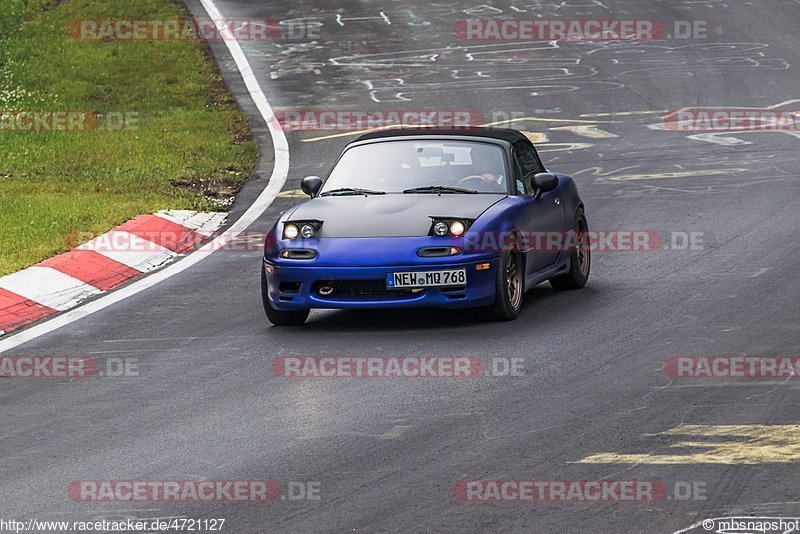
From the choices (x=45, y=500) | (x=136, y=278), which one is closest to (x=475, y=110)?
(x=136, y=278)

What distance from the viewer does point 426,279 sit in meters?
10.8

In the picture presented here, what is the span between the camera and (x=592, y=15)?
35594 mm

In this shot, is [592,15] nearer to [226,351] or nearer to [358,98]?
[358,98]

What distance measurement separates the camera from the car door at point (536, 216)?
Result: 11734 mm

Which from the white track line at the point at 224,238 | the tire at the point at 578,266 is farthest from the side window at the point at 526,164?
the white track line at the point at 224,238

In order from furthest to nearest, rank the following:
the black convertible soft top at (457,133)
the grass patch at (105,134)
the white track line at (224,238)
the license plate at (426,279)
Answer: the grass patch at (105,134) → the black convertible soft top at (457,133) → the white track line at (224,238) → the license plate at (426,279)

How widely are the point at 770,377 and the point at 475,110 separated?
1663 cm

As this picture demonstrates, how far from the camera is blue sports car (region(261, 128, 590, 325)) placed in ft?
35.5

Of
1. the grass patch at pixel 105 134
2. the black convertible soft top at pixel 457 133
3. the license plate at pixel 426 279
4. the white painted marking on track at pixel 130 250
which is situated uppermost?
the black convertible soft top at pixel 457 133

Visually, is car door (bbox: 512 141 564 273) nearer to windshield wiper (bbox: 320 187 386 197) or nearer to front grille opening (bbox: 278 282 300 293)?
windshield wiper (bbox: 320 187 386 197)

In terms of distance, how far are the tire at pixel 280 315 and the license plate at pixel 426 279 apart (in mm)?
915

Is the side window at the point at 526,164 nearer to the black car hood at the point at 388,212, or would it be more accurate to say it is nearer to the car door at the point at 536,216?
the car door at the point at 536,216

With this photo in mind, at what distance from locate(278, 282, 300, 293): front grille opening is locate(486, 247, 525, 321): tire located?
1383mm

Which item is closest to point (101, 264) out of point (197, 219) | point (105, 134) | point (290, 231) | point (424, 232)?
point (197, 219)
